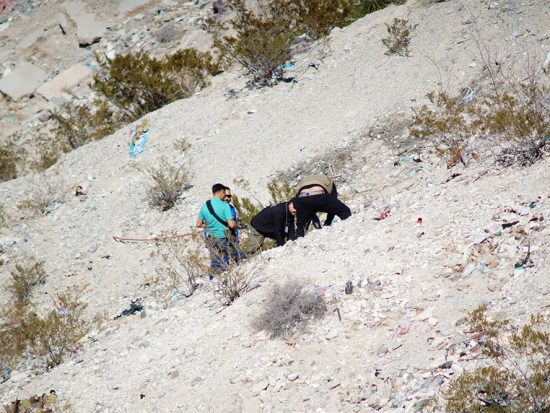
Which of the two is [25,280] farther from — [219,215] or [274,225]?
[274,225]

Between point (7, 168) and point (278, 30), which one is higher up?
point (278, 30)

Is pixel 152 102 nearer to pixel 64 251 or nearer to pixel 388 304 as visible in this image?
pixel 64 251

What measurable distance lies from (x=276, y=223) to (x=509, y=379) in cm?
366

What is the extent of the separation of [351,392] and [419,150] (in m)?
4.89

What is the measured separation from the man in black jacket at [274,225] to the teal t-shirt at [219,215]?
0.29m

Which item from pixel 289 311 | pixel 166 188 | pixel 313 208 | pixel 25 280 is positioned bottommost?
pixel 25 280

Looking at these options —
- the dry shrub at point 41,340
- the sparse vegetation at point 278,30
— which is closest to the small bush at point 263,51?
the sparse vegetation at point 278,30

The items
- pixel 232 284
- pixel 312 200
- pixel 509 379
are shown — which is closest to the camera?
pixel 509 379

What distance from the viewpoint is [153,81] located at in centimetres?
1249

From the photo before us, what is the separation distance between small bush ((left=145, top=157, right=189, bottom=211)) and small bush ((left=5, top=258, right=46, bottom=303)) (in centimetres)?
196

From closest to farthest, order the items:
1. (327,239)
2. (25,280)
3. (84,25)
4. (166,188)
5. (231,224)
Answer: (327,239), (231,224), (25,280), (166,188), (84,25)

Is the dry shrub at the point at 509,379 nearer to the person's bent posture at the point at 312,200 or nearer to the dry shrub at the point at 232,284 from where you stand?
the dry shrub at the point at 232,284

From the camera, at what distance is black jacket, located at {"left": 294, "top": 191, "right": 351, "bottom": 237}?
6379mm

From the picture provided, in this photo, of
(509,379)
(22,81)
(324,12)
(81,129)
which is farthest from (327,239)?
(22,81)
